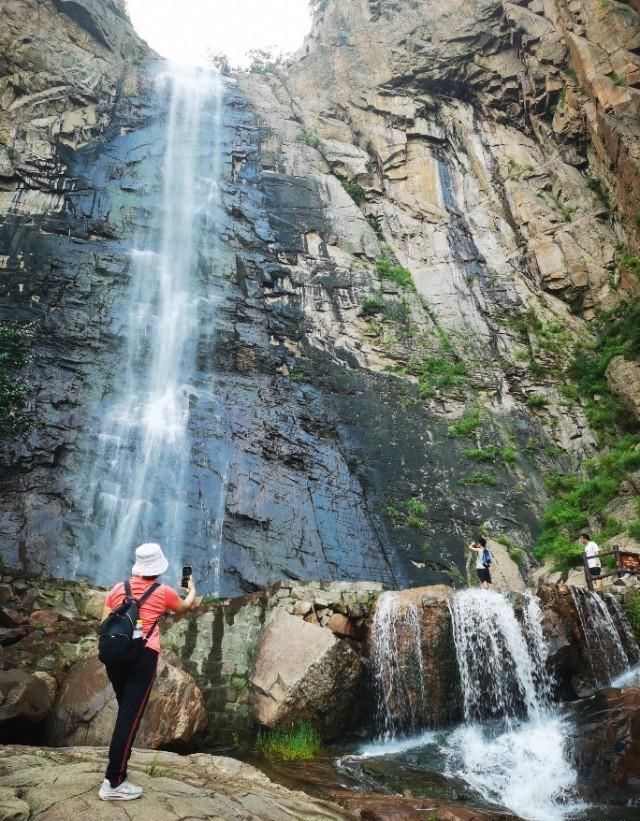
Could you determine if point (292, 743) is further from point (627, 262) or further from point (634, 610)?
point (627, 262)

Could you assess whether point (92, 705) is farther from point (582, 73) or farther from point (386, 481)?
point (582, 73)

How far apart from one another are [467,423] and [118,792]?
54.3 ft

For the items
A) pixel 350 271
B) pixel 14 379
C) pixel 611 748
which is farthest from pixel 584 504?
pixel 14 379

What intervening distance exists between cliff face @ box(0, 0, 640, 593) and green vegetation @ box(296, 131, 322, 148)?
28.9 inches

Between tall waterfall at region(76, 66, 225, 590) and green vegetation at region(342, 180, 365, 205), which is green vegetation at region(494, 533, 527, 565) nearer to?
tall waterfall at region(76, 66, 225, 590)

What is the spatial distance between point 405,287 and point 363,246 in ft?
8.91

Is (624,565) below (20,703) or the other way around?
the other way around

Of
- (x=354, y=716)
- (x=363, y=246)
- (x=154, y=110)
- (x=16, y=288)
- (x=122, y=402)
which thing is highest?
(x=154, y=110)

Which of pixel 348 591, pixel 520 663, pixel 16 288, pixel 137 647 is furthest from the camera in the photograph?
pixel 16 288

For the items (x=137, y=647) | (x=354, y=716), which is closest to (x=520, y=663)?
(x=354, y=716)

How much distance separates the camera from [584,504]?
1614cm

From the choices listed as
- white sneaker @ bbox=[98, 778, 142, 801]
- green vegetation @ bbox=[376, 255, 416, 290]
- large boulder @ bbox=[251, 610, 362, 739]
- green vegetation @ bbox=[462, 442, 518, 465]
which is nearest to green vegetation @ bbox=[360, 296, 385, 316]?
green vegetation @ bbox=[376, 255, 416, 290]

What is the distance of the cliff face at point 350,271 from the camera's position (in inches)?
600

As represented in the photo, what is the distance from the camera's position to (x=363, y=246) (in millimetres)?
23703
